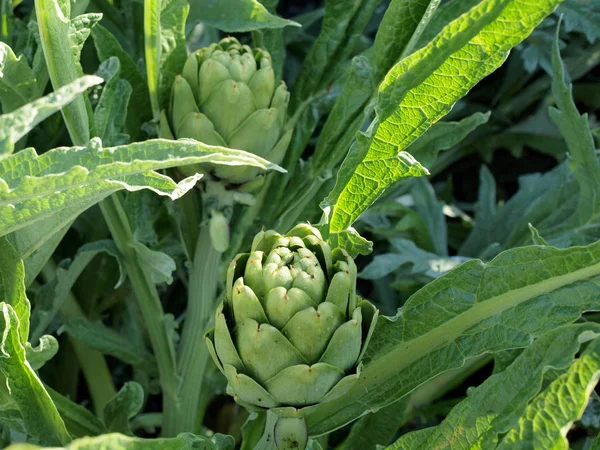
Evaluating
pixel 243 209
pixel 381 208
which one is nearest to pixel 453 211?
pixel 381 208

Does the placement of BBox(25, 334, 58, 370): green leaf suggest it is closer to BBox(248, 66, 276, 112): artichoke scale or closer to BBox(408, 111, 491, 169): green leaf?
BBox(248, 66, 276, 112): artichoke scale

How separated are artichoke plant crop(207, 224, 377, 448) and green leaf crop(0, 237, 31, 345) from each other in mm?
148

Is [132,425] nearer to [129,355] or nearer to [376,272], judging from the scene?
[129,355]

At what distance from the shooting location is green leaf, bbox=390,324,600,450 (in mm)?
570

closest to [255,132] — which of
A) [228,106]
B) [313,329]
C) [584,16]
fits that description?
[228,106]

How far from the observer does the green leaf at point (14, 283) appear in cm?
64

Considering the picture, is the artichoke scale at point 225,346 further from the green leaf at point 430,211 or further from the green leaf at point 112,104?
the green leaf at point 430,211

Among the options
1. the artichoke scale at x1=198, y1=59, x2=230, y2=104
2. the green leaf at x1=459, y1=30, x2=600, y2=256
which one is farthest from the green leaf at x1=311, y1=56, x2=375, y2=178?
the green leaf at x1=459, y1=30, x2=600, y2=256

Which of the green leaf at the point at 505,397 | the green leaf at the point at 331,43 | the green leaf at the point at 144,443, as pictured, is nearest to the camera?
the green leaf at the point at 144,443

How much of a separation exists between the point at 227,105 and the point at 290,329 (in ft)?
0.82

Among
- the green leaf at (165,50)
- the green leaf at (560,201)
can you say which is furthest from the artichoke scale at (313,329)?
the green leaf at (560,201)

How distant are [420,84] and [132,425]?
1.95 ft

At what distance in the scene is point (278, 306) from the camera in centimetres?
59

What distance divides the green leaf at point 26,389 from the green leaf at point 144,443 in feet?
0.29
